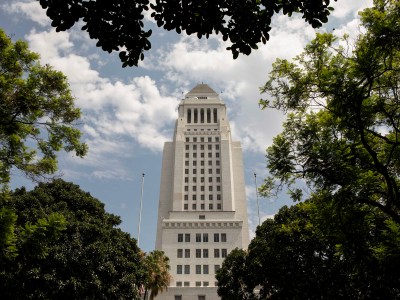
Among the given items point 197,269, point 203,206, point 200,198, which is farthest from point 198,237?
point 200,198

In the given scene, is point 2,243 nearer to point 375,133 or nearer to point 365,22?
point 375,133

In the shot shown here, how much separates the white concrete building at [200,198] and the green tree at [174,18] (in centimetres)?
4742

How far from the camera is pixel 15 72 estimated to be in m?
14.8

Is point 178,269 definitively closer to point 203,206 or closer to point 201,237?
point 201,237

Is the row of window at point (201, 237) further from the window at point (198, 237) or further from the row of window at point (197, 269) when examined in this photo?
the row of window at point (197, 269)

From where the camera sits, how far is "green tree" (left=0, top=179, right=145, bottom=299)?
21.8 metres

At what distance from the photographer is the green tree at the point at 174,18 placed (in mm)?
6254

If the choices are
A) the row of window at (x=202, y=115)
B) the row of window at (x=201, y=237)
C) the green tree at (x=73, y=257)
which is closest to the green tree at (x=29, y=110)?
the green tree at (x=73, y=257)

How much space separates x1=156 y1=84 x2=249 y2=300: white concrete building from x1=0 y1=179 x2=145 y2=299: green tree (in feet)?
80.9

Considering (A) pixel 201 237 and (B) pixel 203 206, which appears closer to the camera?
(A) pixel 201 237

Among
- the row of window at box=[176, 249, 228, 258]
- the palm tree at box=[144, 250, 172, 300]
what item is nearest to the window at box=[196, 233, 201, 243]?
the row of window at box=[176, 249, 228, 258]

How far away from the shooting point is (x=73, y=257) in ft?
78.5

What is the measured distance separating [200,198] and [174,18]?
6421 centimetres

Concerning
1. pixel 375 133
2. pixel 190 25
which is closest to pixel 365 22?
pixel 375 133
